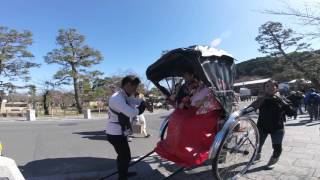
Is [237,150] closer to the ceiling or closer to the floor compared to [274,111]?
closer to the floor

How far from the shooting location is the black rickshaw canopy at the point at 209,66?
4.80m

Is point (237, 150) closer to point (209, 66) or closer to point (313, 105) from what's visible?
point (209, 66)

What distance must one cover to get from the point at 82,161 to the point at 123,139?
88.1 inches

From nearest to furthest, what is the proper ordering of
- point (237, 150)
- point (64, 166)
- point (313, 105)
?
point (237, 150) → point (64, 166) → point (313, 105)

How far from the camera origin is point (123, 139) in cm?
480

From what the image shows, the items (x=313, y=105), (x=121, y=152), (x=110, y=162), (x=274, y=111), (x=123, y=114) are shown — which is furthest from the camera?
(x=313, y=105)

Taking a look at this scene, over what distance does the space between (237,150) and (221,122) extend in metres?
0.69

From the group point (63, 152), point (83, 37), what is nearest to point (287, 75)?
point (83, 37)

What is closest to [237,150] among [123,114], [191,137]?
[191,137]

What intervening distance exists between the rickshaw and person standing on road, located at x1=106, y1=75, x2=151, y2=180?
0.54 metres

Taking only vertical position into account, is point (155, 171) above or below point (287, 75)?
below

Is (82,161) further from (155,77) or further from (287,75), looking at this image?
(287,75)

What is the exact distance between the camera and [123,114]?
180 inches

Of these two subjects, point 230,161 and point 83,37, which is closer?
point 230,161
